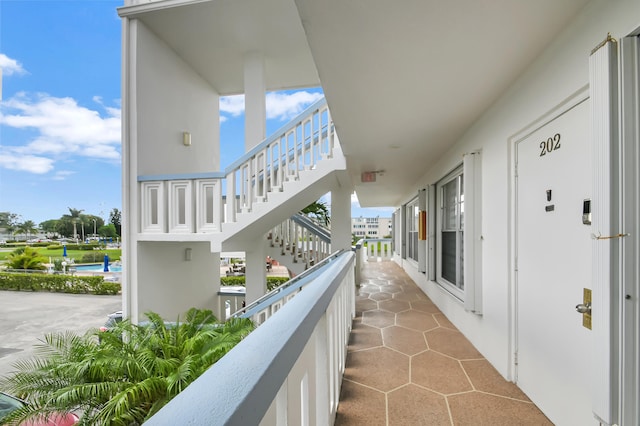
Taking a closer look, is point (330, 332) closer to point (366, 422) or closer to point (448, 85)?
point (366, 422)

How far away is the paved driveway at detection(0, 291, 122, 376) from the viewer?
27.5ft

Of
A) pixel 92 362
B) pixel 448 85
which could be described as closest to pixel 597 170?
pixel 448 85

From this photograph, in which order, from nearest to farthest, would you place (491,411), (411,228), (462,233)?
1. (491,411)
2. (462,233)
3. (411,228)

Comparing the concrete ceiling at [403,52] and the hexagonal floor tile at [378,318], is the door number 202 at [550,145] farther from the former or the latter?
the hexagonal floor tile at [378,318]

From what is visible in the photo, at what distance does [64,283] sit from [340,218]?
50.0 ft

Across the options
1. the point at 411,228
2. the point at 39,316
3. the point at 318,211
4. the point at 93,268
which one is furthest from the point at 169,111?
the point at 93,268

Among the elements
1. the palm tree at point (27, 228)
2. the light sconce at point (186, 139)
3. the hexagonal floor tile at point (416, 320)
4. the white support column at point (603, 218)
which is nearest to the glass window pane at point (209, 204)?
the light sconce at point (186, 139)

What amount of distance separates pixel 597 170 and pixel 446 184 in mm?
3006

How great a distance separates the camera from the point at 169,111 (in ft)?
16.1

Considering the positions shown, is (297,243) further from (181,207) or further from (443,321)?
(443,321)

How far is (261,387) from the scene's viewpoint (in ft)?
1.45

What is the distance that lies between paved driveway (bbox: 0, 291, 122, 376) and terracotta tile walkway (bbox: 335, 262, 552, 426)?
9.14 metres

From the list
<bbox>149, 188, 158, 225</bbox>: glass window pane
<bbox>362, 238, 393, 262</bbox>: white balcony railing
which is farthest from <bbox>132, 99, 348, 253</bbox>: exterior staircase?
<bbox>362, 238, 393, 262</bbox>: white balcony railing

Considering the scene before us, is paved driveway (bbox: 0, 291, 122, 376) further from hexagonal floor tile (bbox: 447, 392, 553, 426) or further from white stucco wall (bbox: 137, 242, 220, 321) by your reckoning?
hexagonal floor tile (bbox: 447, 392, 553, 426)
